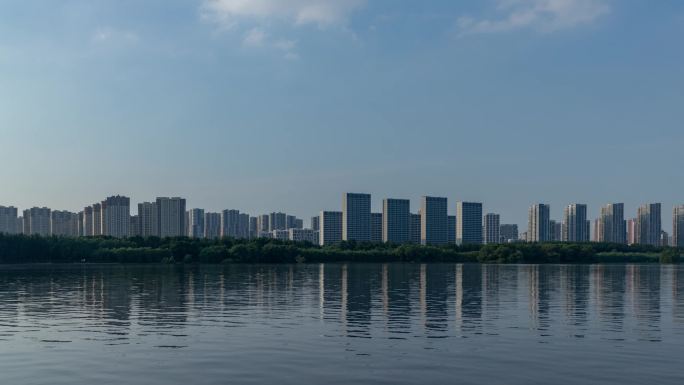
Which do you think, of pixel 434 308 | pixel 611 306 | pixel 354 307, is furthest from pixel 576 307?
pixel 354 307

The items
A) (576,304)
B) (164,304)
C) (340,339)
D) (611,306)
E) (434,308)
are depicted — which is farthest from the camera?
(576,304)

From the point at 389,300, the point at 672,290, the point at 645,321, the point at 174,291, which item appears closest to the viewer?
the point at 645,321

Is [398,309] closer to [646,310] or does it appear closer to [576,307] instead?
[576,307]

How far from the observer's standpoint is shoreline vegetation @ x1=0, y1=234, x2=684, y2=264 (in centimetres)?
15825

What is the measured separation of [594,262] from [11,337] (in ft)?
566

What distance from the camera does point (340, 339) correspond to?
32969 millimetres

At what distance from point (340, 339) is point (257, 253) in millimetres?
136944

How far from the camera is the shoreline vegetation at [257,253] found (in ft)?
519

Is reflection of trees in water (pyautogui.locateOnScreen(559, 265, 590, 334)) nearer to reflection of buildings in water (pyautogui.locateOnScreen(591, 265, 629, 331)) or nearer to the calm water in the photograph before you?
the calm water

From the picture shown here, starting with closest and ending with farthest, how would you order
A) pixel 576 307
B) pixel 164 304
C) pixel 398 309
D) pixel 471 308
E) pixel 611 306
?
pixel 398 309
pixel 471 308
pixel 576 307
pixel 611 306
pixel 164 304

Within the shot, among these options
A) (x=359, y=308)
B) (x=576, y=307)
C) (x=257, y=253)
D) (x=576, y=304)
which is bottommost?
(x=257, y=253)

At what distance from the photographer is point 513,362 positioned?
27.1 meters

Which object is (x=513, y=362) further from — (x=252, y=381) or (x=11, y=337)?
(x=11, y=337)

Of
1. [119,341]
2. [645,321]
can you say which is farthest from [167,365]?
[645,321]
